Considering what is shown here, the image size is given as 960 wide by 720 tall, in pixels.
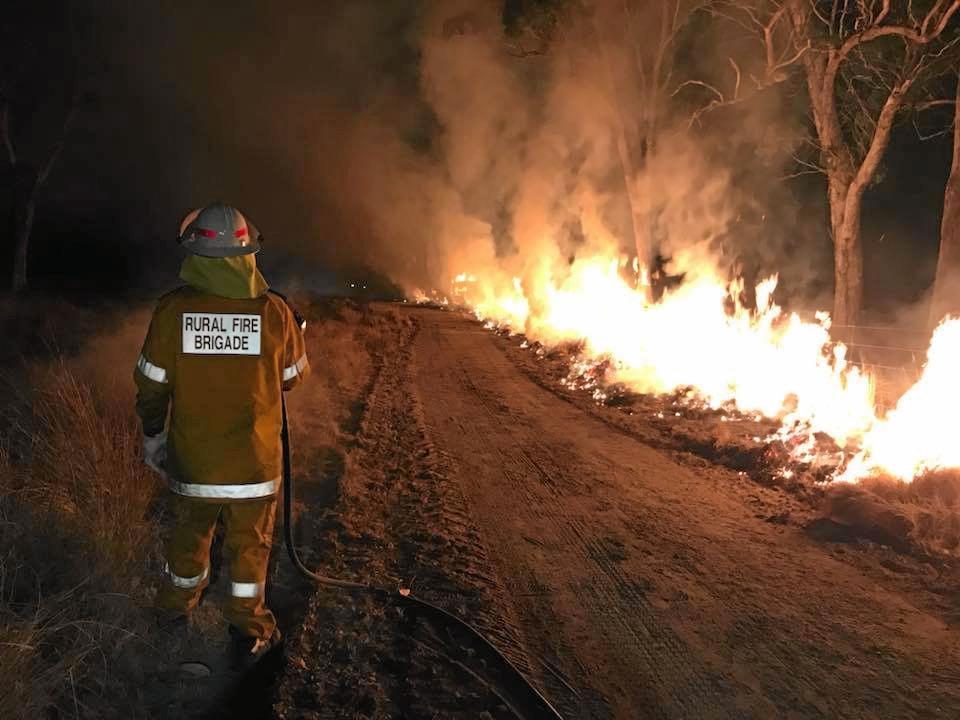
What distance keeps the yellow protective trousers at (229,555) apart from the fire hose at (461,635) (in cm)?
46

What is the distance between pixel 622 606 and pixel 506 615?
30.6 inches

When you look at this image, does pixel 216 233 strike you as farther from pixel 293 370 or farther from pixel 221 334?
pixel 293 370

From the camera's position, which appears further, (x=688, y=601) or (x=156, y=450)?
(x=688, y=601)

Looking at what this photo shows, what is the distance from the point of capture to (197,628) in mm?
3787

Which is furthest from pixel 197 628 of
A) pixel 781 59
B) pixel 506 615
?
pixel 781 59

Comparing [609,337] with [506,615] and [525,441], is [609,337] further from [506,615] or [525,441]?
[506,615]

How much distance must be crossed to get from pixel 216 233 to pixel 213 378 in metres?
0.72

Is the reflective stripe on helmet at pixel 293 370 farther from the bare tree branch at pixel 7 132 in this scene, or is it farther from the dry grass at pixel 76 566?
the bare tree branch at pixel 7 132

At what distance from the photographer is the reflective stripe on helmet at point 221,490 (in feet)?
11.7

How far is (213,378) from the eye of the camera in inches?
139

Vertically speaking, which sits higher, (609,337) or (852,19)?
(852,19)

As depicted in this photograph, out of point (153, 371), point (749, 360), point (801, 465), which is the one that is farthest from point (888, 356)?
point (153, 371)

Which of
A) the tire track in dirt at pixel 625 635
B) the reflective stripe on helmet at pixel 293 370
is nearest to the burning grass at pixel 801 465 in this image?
the tire track in dirt at pixel 625 635

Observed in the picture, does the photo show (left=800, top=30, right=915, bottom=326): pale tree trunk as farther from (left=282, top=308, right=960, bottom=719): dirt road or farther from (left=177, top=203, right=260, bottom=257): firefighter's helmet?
(left=177, top=203, right=260, bottom=257): firefighter's helmet
